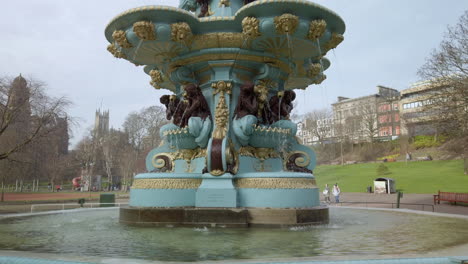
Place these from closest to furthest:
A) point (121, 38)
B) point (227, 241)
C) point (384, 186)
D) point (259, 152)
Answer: point (227, 241) → point (121, 38) → point (259, 152) → point (384, 186)

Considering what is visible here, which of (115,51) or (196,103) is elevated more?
(115,51)

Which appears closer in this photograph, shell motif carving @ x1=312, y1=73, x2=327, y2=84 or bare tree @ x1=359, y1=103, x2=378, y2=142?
shell motif carving @ x1=312, y1=73, x2=327, y2=84

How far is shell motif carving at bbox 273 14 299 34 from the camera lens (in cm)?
865

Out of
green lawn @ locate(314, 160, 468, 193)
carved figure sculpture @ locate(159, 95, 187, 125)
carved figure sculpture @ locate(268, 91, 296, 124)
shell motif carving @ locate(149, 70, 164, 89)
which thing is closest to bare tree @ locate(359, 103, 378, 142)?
green lawn @ locate(314, 160, 468, 193)

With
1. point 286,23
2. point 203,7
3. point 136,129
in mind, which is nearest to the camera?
point 286,23

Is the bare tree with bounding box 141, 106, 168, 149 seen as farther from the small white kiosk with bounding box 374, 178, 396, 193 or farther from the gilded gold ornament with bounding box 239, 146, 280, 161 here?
the gilded gold ornament with bounding box 239, 146, 280, 161

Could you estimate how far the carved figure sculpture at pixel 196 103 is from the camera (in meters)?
10.1

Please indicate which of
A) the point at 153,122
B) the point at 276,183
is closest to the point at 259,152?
the point at 276,183

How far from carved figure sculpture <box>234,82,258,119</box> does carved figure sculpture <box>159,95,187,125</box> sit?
5.98 ft

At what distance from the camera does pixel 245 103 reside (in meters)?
9.92

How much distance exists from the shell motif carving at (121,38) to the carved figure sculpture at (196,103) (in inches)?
74.9

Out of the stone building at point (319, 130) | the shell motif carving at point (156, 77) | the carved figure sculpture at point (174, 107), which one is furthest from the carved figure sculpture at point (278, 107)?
the stone building at point (319, 130)

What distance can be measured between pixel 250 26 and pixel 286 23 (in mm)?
889

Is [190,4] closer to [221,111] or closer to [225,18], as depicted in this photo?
[225,18]
